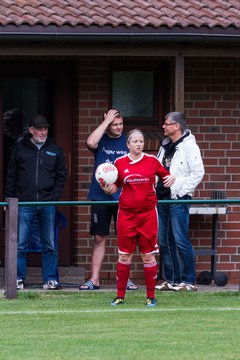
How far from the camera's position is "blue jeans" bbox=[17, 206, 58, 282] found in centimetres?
1355

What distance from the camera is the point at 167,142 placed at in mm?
13492

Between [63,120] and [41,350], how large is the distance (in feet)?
18.6

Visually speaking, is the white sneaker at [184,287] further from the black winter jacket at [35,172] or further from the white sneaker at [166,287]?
the black winter jacket at [35,172]

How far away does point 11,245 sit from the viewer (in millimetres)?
12516

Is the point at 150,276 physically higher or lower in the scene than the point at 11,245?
lower

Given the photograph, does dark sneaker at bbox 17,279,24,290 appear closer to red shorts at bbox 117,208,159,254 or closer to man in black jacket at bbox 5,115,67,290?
man in black jacket at bbox 5,115,67,290

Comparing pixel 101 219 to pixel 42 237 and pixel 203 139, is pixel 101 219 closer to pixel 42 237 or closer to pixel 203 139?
pixel 42 237

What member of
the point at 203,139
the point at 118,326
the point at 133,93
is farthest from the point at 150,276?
the point at 133,93

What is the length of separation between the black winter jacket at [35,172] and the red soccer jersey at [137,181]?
6.20 ft

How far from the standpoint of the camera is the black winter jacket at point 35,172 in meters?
13.7

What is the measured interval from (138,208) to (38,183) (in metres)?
2.05

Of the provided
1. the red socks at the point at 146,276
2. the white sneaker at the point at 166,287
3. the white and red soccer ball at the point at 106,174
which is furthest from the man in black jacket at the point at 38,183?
the white and red soccer ball at the point at 106,174

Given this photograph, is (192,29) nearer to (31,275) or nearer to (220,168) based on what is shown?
(220,168)

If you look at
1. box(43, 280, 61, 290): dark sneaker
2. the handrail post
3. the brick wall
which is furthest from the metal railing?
the brick wall
